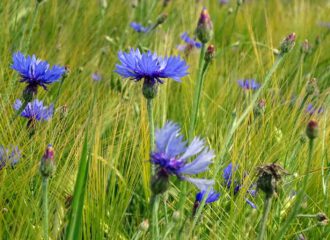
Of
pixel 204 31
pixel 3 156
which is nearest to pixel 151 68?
pixel 204 31

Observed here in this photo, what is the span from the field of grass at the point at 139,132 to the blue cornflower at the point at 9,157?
0.01 m

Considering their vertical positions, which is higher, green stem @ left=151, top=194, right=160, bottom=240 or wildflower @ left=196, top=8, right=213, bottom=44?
wildflower @ left=196, top=8, right=213, bottom=44

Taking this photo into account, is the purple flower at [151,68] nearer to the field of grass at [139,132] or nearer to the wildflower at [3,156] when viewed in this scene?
the field of grass at [139,132]

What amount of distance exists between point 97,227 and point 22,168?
0.79 ft

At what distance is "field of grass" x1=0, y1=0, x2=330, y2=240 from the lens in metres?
1.48

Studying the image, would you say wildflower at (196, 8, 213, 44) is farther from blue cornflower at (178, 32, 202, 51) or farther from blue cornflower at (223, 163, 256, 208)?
blue cornflower at (178, 32, 202, 51)

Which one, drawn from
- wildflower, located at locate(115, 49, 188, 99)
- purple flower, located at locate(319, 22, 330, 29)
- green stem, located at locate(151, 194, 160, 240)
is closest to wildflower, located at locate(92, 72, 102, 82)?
wildflower, located at locate(115, 49, 188, 99)

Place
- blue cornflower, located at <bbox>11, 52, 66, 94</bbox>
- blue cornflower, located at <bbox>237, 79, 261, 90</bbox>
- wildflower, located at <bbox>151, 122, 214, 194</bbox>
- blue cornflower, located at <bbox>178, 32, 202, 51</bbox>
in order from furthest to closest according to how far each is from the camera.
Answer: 1. blue cornflower, located at <bbox>178, 32, 202, 51</bbox>
2. blue cornflower, located at <bbox>237, 79, 261, 90</bbox>
3. blue cornflower, located at <bbox>11, 52, 66, 94</bbox>
4. wildflower, located at <bbox>151, 122, 214, 194</bbox>

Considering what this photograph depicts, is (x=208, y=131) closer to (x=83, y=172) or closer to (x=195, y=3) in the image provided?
(x=83, y=172)

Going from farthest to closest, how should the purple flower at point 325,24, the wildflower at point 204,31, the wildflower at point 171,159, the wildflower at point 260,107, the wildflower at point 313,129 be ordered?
the purple flower at point 325,24 → the wildflower at point 260,107 → the wildflower at point 204,31 → the wildflower at point 313,129 → the wildflower at point 171,159

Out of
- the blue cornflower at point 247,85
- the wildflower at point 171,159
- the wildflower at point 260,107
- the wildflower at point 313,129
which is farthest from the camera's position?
the blue cornflower at point 247,85

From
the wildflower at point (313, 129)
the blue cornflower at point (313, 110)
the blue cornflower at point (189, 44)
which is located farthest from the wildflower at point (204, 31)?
the blue cornflower at point (189, 44)

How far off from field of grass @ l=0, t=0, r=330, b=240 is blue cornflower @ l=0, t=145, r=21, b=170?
0.04ft

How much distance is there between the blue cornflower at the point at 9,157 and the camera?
5.01ft
